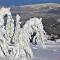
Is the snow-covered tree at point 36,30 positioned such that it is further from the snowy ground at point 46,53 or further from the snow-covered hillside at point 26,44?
the snowy ground at point 46,53

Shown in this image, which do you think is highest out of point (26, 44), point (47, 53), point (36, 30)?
point (36, 30)

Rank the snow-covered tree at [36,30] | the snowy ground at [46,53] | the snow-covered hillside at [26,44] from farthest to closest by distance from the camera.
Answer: the snow-covered tree at [36,30] → the snowy ground at [46,53] → the snow-covered hillside at [26,44]

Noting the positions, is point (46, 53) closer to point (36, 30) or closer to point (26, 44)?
point (26, 44)

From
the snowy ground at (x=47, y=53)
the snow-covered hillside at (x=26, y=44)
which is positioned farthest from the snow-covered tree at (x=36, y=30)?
the snowy ground at (x=47, y=53)

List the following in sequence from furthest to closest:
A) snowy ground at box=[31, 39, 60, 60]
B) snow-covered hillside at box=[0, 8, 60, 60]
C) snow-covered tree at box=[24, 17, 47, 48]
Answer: snow-covered tree at box=[24, 17, 47, 48]
snowy ground at box=[31, 39, 60, 60]
snow-covered hillside at box=[0, 8, 60, 60]

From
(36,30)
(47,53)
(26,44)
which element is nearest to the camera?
(26,44)

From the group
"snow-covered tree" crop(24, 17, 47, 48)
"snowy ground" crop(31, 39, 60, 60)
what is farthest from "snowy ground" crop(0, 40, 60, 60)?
"snow-covered tree" crop(24, 17, 47, 48)

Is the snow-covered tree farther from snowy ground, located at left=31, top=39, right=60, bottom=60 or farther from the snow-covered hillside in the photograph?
snowy ground, located at left=31, top=39, right=60, bottom=60

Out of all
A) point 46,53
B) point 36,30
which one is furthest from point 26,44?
point 36,30

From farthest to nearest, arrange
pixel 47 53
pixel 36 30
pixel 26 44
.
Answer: pixel 36 30 → pixel 47 53 → pixel 26 44

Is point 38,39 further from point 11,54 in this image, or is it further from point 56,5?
point 56,5

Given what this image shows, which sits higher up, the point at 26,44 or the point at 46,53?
the point at 26,44

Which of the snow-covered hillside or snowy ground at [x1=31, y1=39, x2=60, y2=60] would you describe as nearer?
the snow-covered hillside

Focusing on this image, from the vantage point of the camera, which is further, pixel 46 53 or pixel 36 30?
pixel 36 30
